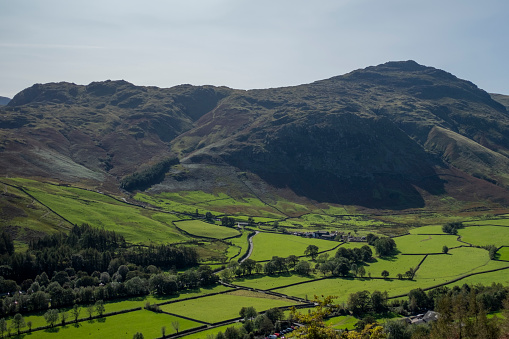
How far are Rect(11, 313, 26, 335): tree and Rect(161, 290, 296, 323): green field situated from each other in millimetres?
29941

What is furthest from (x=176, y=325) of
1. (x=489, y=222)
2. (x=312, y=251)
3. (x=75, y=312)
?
(x=489, y=222)

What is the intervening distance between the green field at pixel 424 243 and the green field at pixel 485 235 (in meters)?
5.72

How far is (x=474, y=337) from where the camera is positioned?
4656 centimetres

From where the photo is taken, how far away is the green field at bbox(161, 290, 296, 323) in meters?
88.5

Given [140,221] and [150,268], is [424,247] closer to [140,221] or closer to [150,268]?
[150,268]

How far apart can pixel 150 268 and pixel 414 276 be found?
8195 cm

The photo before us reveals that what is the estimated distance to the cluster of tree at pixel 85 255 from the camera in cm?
11357

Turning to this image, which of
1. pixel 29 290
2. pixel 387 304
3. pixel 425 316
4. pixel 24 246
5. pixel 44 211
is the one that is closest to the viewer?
pixel 425 316

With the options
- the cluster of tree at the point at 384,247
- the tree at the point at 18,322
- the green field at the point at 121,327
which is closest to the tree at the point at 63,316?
the green field at the point at 121,327

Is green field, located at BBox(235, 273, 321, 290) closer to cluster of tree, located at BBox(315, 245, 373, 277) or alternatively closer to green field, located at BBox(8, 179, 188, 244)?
cluster of tree, located at BBox(315, 245, 373, 277)

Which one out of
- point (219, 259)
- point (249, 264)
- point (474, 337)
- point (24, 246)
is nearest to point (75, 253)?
point (24, 246)

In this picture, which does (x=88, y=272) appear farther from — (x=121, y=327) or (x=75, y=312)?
(x=121, y=327)

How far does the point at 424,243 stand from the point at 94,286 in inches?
4697

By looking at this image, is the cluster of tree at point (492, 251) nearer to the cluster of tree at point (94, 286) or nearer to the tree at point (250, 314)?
the tree at point (250, 314)
